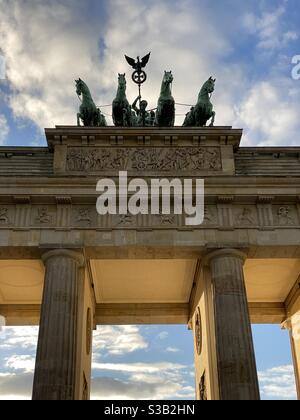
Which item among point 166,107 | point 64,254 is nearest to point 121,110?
point 166,107

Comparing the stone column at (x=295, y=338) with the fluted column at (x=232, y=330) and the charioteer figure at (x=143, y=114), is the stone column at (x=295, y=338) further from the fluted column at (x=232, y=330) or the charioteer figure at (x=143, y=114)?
the charioteer figure at (x=143, y=114)

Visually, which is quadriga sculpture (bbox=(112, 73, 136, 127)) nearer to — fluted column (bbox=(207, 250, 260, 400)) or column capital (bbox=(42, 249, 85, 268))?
column capital (bbox=(42, 249, 85, 268))

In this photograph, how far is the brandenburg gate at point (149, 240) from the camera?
20.2 metres

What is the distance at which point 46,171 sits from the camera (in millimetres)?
24219

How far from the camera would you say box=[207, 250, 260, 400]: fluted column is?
19.3 meters

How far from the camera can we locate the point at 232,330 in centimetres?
2028

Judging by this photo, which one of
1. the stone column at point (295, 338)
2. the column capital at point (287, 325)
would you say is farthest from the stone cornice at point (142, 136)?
the column capital at point (287, 325)

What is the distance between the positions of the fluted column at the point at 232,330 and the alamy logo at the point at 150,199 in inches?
93.5

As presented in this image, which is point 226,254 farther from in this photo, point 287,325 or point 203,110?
point 287,325

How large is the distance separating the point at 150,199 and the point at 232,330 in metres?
6.43

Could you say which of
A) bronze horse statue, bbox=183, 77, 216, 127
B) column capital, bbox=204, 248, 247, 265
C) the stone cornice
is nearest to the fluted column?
column capital, bbox=204, 248, 247, 265

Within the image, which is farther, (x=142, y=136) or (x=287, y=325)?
(x=287, y=325)
